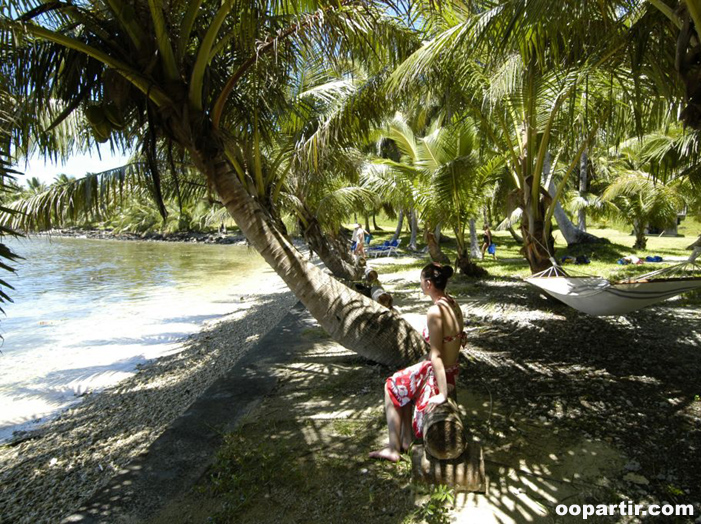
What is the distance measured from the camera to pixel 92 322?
9.88 metres

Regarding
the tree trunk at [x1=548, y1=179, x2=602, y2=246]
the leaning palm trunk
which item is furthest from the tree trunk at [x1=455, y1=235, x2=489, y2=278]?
the tree trunk at [x1=548, y1=179, x2=602, y2=246]

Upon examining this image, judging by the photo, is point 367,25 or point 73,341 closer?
point 367,25

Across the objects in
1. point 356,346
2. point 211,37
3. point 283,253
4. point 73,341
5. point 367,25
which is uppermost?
point 367,25

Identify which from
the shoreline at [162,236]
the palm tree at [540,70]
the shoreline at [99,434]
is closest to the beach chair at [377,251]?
the palm tree at [540,70]

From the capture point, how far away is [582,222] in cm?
1694

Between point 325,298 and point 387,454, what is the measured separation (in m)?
1.78

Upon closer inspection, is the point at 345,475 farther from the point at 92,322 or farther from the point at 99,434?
the point at 92,322

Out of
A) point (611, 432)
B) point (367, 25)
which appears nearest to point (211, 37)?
point (367, 25)

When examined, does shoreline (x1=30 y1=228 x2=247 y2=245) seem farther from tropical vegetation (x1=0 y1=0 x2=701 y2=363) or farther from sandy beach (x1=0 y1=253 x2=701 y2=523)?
sandy beach (x1=0 y1=253 x2=701 y2=523)

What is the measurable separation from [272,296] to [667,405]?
33.1ft

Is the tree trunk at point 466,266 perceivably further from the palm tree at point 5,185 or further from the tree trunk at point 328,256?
the palm tree at point 5,185

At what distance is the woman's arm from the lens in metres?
2.57

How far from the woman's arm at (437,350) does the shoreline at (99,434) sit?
2.36 m

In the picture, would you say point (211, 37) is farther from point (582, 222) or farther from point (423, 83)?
point (582, 222)
